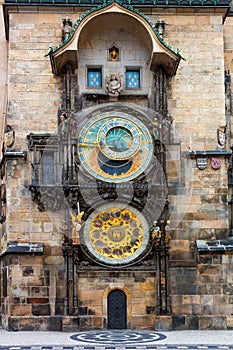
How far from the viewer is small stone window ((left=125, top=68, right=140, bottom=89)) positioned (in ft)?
58.8

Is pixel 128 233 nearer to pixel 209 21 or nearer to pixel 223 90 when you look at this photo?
pixel 223 90

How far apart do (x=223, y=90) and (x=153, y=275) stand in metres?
5.27

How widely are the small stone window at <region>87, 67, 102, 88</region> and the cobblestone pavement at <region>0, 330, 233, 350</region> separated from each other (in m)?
6.39

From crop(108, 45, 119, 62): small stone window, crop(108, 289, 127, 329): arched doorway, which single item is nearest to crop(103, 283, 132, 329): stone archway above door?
crop(108, 289, 127, 329): arched doorway

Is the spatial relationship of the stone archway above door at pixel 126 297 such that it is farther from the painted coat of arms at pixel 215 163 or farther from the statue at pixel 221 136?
the statue at pixel 221 136

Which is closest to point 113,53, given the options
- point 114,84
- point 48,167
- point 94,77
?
point 94,77

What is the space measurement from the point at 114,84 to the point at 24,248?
484 centimetres

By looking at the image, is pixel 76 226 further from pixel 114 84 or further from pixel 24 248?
pixel 114 84

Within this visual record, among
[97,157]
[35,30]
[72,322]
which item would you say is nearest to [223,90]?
[97,157]

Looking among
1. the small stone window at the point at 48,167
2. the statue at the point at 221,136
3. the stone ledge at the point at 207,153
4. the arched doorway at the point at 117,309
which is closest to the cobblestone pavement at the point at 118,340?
the arched doorway at the point at 117,309

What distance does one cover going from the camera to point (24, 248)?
1667cm

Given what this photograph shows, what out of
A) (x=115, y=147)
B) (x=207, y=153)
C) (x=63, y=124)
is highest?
(x=63, y=124)

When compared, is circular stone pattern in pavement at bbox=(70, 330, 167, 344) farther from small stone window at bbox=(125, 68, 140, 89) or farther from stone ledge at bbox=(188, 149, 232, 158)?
small stone window at bbox=(125, 68, 140, 89)

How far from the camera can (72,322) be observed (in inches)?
640
